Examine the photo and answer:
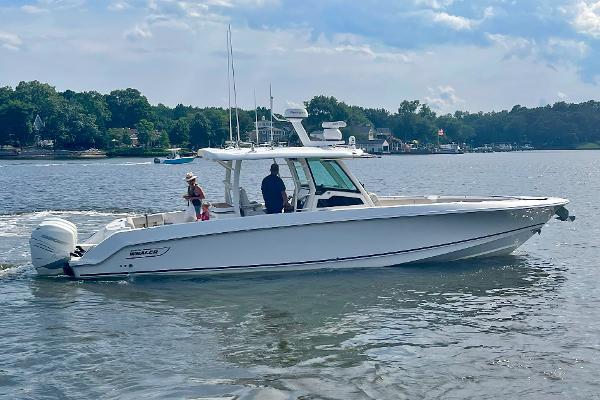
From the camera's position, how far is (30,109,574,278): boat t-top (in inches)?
545

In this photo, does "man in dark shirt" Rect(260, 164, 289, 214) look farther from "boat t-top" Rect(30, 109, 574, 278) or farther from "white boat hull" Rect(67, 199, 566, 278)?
"white boat hull" Rect(67, 199, 566, 278)

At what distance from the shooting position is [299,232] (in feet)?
45.9

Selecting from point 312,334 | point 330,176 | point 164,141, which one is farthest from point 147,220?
point 164,141

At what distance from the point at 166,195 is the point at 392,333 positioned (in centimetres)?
3185

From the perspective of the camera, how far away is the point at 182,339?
34.5 feet

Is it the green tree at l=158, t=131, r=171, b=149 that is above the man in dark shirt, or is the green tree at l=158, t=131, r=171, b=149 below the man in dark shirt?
above

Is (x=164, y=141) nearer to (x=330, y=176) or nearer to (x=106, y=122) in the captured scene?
(x=106, y=122)

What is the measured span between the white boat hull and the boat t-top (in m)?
0.02

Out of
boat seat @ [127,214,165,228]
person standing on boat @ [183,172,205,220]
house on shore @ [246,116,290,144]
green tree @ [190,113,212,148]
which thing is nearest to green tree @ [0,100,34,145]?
green tree @ [190,113,212,148]

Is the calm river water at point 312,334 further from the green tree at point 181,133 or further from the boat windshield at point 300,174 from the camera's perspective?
the green tree at point 181,133

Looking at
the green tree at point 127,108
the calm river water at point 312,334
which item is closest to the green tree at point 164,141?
the green tree at point 127,108

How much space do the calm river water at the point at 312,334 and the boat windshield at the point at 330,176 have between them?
1.10 metres

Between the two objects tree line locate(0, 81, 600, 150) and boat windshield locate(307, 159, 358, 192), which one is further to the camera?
tree line locate(0, 81, 600, 150)

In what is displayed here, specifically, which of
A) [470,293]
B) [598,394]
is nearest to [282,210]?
[470,293]
